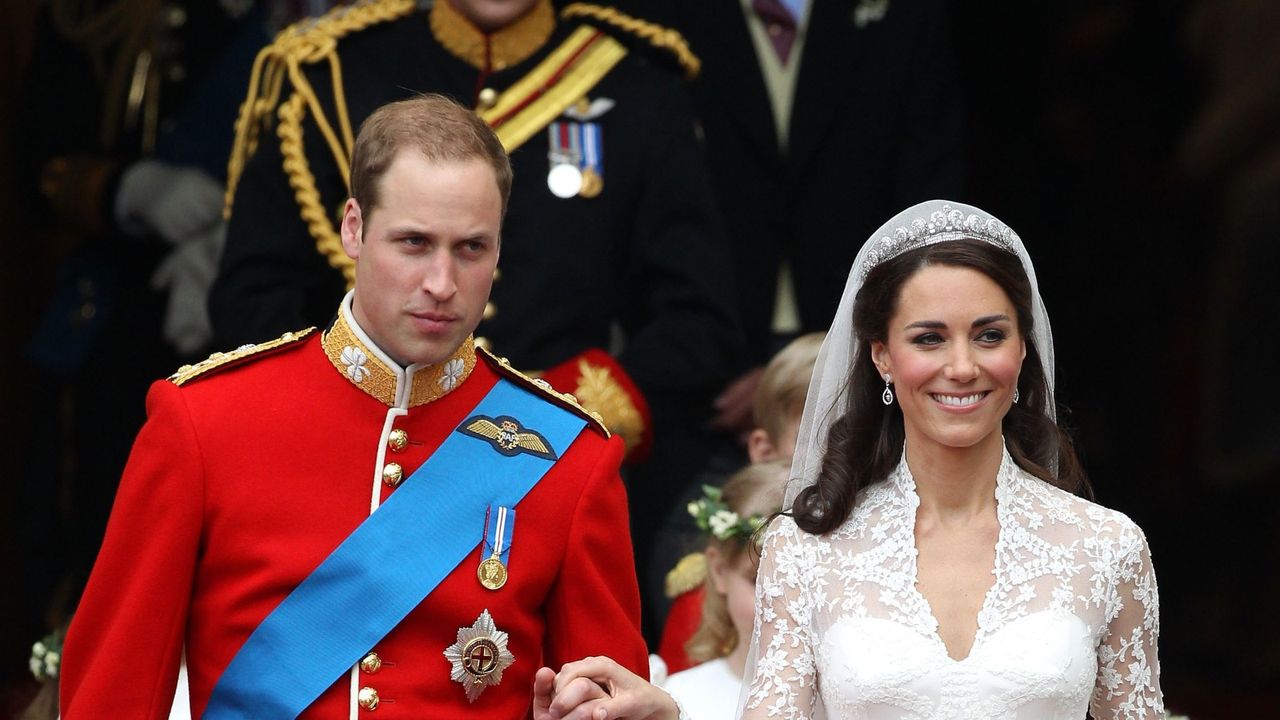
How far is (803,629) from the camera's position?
3.95m

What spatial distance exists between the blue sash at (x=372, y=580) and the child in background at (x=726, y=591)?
3.77 feet

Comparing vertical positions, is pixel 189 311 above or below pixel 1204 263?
below

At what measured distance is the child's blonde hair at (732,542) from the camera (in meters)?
4.95

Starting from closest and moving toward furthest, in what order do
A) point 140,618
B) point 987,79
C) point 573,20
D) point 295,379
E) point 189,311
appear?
1. point 140,618
2. point 295,379
3. point 573,20
4. point 189,311
5. point 987,79

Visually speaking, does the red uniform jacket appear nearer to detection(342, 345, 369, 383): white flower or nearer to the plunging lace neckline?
detection(342, 345, 369, 383): white flower

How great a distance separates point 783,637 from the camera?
395cm

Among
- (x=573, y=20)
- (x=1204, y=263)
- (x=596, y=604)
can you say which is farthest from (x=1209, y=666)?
(x=596, y=604)

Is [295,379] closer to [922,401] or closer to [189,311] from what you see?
[922,401]

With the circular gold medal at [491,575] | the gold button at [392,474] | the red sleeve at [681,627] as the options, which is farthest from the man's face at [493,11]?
the circular gold medal at [491,575]

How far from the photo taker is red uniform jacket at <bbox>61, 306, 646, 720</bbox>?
11.6ft

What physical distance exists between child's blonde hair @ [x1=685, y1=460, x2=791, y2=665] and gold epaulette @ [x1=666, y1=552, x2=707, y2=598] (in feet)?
0.64

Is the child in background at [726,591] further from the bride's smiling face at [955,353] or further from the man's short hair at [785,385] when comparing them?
the bride's smiling face at [955,353]

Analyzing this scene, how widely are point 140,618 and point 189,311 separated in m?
2.37

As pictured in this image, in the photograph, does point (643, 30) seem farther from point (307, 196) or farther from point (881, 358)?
point (881, 358)
